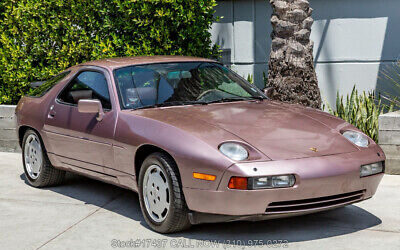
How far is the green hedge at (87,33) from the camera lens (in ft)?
33.0

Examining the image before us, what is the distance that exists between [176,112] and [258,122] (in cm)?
75

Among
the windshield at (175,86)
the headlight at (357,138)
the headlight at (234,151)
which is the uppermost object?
the windshield at (175,86)

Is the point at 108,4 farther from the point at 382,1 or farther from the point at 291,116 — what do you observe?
the point at 291,116

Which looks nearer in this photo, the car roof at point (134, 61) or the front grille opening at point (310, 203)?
the front grille opening at point (310, 203)

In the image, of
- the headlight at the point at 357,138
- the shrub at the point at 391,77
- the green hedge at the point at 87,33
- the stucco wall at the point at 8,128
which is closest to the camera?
the headlight at the point at 357,138

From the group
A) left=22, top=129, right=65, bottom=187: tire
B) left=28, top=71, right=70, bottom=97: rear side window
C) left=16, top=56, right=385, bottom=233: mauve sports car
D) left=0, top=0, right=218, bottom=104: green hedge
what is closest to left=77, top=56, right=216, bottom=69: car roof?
left=16, top=56, right=385, bottom=233: mauve sports car

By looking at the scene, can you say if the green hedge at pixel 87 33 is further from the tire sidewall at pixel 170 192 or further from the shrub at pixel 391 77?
the tire sidewall at pixel 170 192

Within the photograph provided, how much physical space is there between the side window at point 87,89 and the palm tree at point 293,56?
9.96 ft

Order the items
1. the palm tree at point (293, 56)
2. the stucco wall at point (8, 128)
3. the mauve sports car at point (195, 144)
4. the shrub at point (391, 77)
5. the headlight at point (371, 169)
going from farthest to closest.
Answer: the shrub at point (391, 77), the stucco wall at point (8, 128), the palm tree at point (293, 56), the headlight at point (371, 169), the mauve sports car at point (195, 144)

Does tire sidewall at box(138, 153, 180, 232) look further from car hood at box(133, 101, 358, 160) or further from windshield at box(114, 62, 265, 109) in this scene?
windshield at box(114, 62, 265, 109)

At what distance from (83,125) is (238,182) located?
2190mm

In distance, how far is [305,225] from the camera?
19.7 ft

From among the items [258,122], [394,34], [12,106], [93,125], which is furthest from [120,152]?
[394,34]

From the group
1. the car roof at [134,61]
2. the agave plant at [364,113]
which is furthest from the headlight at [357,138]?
the agave plant at [364,113]
